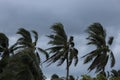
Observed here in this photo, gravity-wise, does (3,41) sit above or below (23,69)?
above

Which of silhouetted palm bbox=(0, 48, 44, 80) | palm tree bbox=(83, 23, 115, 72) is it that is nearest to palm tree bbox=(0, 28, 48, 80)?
silhouetted palm bbox=(0, 48, 44, 80)

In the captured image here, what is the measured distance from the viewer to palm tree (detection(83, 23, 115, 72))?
178 ft

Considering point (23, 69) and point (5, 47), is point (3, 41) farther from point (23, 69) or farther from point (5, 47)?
point (23, 69)

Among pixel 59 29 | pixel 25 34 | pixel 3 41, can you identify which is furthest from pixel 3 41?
pixel 59 29

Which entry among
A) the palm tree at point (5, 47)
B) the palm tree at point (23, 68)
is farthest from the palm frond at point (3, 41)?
the palm tree at point (23, 68)

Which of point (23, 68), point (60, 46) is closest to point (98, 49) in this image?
point (60, 46)

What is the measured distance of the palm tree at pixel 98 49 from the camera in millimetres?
54281

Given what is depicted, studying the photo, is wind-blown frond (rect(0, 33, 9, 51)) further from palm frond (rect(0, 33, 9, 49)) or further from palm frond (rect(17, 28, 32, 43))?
palm frond (rect(17, 28, 32, 43))

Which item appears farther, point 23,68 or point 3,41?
point 3,41

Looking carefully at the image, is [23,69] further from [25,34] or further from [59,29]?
[59,29]

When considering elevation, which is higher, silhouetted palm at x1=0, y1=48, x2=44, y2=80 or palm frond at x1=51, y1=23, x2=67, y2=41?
palm frond at x1=51, y1=23, x2=67, y2=41

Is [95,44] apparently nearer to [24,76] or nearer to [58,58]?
[58,58]

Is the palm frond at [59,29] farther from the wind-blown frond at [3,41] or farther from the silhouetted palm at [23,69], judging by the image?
the silhouetted palm at [23,69]

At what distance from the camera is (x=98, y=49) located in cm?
5491
